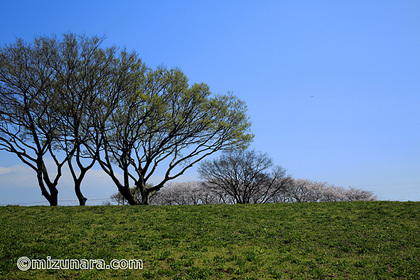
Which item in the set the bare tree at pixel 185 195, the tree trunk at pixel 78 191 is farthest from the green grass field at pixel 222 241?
the bare tree at pixel 185 195

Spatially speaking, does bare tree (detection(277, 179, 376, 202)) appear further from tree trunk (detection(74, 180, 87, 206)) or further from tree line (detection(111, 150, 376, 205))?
tree trunk (detection(74, 180, 87, 206))

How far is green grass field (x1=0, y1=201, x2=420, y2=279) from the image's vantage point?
11797mm

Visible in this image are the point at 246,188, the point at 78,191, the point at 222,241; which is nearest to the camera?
the point at 222,241

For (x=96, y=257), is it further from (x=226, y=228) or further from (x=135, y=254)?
(x=226, y=228)

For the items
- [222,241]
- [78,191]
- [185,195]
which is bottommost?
[222,241]

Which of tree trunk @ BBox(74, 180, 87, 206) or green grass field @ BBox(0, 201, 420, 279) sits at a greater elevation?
tree trunk @ BBox(74, 180, 87, 206)

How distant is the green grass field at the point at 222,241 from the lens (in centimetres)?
1180

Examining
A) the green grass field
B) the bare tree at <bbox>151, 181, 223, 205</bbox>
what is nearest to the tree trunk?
the green grass field

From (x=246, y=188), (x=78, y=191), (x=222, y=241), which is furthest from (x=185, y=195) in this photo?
(x=222, y=241)

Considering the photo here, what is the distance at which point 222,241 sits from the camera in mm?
14883

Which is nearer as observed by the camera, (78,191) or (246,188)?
(78,191)

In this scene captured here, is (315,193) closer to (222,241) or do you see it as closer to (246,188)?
(246,188)

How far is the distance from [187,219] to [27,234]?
8.42 meters

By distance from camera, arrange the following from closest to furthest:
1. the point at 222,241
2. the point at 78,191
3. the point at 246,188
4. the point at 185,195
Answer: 1. the point at 222,241
2. the point at 78,191
3. the point at 246,188
4. the point at 185,195
